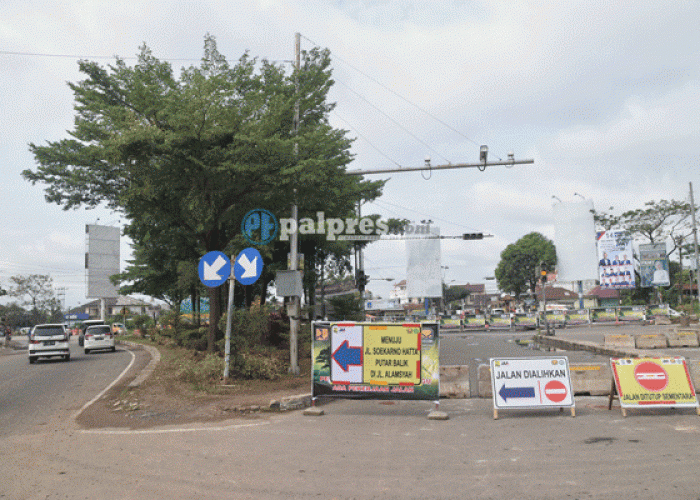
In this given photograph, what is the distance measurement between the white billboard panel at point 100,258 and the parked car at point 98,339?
23179 mm

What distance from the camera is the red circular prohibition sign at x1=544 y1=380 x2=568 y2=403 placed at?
944cm

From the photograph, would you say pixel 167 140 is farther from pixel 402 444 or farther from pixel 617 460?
pixel 617 460

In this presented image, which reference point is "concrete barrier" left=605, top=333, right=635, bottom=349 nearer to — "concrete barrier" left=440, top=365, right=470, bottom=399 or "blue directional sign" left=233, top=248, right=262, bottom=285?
"concrete barrier" left=440, top=365, right=470, bottom=399

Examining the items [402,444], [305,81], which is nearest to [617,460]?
[402,444]

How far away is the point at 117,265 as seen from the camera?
174 ft

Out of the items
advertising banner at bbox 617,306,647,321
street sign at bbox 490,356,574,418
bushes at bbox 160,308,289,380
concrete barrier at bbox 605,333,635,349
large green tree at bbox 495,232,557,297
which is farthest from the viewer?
large green tree at bbox 495,232,557,297

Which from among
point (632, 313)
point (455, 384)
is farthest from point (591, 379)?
point (632, 313)

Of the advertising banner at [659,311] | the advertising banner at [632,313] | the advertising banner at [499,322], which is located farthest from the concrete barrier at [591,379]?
the advertising banner at [659,311]

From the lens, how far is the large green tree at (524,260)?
8488cm

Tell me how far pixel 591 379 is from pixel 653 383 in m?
1.89

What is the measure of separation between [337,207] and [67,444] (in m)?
12.5

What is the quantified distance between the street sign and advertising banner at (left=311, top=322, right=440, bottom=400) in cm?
108

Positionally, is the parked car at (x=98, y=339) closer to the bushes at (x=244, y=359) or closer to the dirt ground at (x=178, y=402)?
the bushes at (x=244, y=359)

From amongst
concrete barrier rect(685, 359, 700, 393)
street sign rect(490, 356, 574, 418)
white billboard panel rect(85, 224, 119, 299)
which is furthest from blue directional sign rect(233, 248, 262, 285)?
white billboard panel rect(85, 224, 119, 299)
